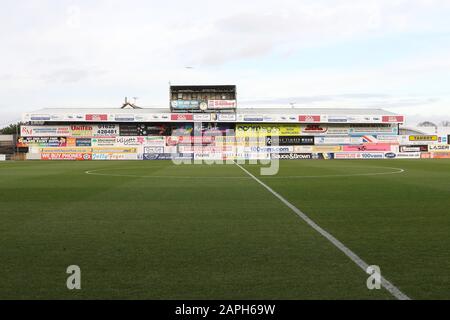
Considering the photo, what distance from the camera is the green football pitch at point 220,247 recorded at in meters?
5.73

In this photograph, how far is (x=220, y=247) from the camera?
800cm

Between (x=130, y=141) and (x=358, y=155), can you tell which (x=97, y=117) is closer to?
(x=130, y=141)

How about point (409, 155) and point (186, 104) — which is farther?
point (186, 104)

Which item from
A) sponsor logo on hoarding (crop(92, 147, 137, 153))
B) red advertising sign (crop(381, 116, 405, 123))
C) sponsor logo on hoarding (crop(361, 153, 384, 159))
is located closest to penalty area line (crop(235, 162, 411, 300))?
sponsor logo on hoarding (crop(361, 153, 384, 159))

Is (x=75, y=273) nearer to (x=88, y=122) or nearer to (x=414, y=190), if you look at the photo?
(x=414, y=190)

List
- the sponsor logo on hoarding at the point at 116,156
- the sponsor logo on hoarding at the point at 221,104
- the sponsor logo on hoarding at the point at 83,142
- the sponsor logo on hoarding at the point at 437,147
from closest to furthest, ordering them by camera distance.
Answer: the sponsor logo on hoarding at the point at 116,156, the sponsor logo on hoarding at the point at 83,142, the sponsor logo on hoarding at the point at 437,147, the sponsor logo on hoarding at the point at 221,104

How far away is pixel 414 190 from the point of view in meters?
18.0

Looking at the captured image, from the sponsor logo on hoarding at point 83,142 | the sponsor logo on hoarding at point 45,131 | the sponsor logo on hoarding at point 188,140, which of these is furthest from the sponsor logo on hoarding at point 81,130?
the sponsor logo on hoarding at point 188,140

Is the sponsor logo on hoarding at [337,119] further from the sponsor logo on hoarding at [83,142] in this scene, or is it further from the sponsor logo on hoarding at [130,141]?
the sponsor logo on hoarding at [83,142]

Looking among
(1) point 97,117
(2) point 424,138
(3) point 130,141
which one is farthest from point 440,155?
(1) point 97,117

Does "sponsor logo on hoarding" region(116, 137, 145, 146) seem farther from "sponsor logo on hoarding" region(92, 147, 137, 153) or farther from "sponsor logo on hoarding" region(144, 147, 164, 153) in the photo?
"sponsor logo on hoarding" region(144, 147, 164, 153)

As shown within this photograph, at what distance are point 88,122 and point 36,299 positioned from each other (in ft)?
219

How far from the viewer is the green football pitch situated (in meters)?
5.73

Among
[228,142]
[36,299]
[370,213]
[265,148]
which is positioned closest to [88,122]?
[228,142]
